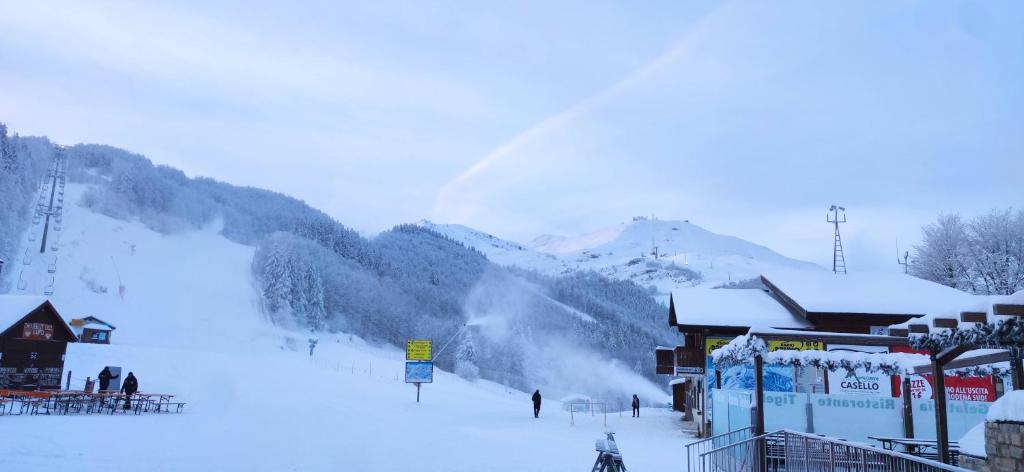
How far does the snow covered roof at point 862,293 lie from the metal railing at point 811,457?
59.3ft

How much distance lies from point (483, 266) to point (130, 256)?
267 ft

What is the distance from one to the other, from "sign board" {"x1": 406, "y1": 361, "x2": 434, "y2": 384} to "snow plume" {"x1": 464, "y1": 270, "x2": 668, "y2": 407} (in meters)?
40.2

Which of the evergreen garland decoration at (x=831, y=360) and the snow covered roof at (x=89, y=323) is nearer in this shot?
the evergreen garland decoration at (x=831, y=360)

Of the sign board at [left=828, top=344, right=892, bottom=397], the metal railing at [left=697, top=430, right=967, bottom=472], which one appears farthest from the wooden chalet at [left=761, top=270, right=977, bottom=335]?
the metal railing at [left=697, top=430, right=967, bottom=472]

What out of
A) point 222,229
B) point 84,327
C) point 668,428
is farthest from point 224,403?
point 222,229

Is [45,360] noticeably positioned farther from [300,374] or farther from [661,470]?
[661,470]

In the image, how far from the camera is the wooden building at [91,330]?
48.7 meters

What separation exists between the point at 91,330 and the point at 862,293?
4760 cm

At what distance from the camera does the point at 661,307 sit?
15662 centimetres

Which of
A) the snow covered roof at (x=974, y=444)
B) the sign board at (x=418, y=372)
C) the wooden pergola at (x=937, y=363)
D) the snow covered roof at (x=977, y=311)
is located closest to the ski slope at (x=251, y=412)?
the sign board at (x=418, y=372)

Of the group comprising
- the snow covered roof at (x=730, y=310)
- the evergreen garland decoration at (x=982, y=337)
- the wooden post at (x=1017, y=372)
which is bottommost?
the wooden post at (x=1017, y=372)

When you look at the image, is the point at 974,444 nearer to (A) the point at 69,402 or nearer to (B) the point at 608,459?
(B) the point at 608,459

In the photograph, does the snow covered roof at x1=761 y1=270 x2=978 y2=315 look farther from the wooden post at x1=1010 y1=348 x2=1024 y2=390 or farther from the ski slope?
the wooden post at x1=1010 y1=348 x2=1024 y2=390

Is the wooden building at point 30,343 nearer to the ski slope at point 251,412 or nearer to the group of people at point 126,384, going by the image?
the group of people at point 126,384
